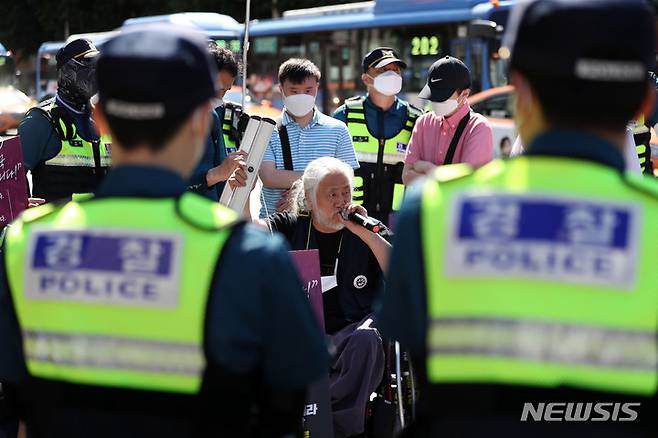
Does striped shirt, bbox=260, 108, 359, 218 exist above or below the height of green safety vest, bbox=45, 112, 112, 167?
below

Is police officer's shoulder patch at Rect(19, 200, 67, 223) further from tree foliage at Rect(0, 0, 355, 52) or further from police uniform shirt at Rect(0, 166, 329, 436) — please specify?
tree foliage at Rect(0, 0, 355, 52)

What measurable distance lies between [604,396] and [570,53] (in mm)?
606

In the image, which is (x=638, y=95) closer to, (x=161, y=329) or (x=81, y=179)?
(x=161, y=329)

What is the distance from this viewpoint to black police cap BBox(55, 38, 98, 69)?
16.2 ft

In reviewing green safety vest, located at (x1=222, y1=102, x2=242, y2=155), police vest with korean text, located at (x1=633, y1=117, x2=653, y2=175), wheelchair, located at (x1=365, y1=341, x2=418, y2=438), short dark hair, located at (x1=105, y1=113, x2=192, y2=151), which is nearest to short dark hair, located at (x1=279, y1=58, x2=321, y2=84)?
green safety vest, located at (x1=222, y1=102, x2=242, y2=155)

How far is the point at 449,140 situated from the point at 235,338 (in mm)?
4037

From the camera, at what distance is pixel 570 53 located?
192 centimetres

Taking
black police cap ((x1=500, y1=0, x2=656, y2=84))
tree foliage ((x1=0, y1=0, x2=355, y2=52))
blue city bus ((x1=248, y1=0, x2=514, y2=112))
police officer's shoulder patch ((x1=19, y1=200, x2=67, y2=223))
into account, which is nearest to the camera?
black police cap ((x1=500, y1=0, x2=656, y2=84))

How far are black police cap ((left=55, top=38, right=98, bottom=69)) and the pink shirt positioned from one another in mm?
1855

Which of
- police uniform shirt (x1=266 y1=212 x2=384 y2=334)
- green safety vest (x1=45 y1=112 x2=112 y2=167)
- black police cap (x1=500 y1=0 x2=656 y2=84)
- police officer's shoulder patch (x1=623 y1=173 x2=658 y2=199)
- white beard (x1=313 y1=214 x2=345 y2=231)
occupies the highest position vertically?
black police cap (x1=500 y1=0 x2=656 y2=84)

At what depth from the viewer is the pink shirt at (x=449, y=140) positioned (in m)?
5.80

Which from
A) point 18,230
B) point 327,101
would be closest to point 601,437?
point 18,230

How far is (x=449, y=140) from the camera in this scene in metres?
5.89

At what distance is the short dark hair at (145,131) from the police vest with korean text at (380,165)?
180 inches
